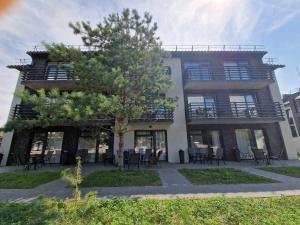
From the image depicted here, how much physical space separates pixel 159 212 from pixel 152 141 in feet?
33.9

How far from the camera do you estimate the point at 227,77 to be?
1502 centimetres

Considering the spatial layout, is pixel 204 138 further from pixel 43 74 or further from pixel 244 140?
pixel 43 74

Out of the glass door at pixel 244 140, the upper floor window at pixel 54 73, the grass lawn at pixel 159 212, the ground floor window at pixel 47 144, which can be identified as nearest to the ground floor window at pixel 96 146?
the ground floor window at pixel 47 144

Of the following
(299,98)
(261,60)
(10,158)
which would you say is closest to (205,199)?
(10,158)

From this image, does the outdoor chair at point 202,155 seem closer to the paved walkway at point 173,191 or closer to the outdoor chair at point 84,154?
the paved walkway at point 173,191

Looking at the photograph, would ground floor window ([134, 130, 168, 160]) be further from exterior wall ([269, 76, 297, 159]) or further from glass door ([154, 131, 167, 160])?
exterior wall ([269, 76, 297, 159])

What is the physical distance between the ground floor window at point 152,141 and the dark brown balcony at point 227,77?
494 centimetres

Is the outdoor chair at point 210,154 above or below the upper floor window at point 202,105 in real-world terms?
below

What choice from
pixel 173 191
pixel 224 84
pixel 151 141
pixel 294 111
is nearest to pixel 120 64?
pixel 173 191

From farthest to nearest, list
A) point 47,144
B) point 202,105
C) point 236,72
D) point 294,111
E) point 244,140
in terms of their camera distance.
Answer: point 294,111, point 236,72, point 202,105, point 244,140, point 47,144

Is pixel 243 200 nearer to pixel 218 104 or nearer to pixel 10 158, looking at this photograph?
pixel 218 104

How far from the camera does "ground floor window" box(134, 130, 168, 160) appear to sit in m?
14.2

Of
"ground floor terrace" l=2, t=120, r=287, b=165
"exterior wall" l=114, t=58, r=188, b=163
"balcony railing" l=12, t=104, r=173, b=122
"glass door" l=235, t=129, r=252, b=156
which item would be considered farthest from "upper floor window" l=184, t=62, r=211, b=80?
"glass door" l=235, t=129, r=252, b=156

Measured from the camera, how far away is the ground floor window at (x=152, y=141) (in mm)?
14156
